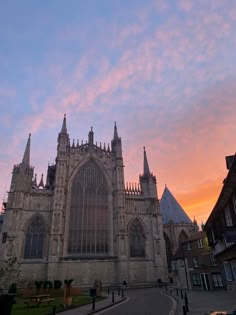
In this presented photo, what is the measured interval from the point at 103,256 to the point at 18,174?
21594 millimetres

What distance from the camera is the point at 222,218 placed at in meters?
21.2

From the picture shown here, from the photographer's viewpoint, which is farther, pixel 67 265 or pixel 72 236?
pixel 72 236

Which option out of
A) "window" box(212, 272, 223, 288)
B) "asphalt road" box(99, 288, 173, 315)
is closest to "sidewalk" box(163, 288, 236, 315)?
"asphalt road" box(99, 288, 173, 315)

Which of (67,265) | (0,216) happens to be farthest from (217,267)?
(0,216)

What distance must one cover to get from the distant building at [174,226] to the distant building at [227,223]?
981 inches

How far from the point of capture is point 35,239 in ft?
131

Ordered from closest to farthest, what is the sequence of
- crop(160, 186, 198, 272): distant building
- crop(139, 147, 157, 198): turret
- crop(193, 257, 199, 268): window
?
1. crop(193, 257, 199, 268): window
2. crop(139, 147, 157, 198): turret
3. crop(160, 186, 198, 272): distant building

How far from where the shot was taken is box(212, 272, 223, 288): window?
93.2 feet

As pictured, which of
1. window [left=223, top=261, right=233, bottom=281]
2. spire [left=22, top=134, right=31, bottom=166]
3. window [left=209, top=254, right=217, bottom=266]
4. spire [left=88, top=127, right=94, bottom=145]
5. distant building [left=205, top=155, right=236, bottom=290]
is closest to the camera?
distant building [left=205, top=155, right=236, bottom=290]

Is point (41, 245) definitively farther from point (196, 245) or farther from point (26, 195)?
point (196, 245)

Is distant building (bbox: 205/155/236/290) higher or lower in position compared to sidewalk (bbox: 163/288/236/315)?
higher

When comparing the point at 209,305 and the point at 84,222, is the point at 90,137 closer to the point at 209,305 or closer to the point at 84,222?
the point at 84,222

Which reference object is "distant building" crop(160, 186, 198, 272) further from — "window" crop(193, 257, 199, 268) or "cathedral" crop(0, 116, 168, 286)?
"window" crop(193, 257, 199, 268)

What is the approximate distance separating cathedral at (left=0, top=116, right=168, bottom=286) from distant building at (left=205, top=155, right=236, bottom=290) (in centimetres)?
1881
